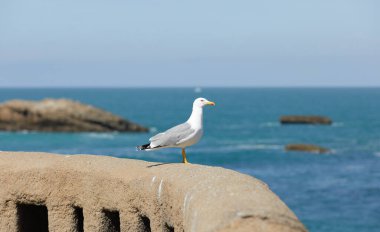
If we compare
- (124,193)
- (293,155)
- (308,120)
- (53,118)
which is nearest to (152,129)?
(53,118)

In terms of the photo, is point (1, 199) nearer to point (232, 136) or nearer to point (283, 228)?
point (283, 228)

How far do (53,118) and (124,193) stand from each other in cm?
8263

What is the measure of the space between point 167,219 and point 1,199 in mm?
2742

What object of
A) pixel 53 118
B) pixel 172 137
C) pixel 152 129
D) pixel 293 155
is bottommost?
pixel 293 155

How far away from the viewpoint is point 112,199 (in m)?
9.52

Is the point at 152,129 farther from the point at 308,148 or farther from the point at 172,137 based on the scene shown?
the point at 172,137

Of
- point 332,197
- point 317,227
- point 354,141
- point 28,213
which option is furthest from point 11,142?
point 28,213

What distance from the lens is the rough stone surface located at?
22.9 feet

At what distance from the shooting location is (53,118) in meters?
90.7

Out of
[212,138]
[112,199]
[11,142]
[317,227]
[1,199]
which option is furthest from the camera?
[212,138]

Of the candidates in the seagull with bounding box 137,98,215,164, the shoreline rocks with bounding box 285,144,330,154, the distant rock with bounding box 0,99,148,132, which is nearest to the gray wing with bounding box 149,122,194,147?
the seagull with bounding box 137,98,215,164

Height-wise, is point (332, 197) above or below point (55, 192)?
below

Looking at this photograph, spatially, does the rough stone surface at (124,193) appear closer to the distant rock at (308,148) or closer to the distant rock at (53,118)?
the distant rock at (308,148)

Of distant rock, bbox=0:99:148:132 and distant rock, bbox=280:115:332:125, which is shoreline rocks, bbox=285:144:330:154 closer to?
distant rock, bbox=0:99:148:132
